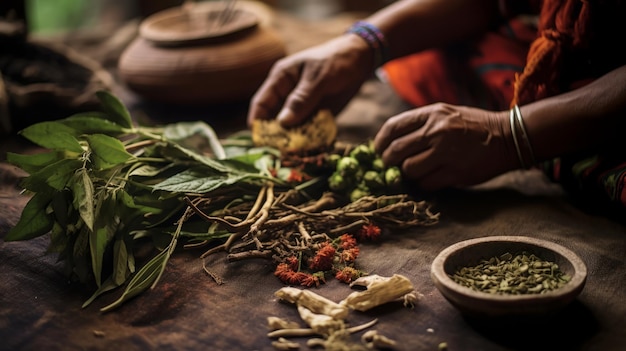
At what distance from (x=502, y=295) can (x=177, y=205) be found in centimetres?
78

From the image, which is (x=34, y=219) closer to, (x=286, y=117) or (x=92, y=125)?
(x=92, y=125)

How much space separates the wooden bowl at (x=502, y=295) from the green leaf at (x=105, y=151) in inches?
29.3

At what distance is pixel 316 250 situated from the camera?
1452mm

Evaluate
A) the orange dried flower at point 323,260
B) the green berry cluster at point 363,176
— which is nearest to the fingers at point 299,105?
the green berry cluster at point 363,176

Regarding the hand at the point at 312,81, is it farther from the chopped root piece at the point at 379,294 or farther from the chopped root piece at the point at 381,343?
the chopped root piece at the point at 381,343

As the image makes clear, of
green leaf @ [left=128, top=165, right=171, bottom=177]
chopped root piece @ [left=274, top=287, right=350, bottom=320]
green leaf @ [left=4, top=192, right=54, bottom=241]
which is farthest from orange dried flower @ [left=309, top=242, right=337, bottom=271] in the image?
green leaf @ [left=4, top=192, right=54, bottom=241]

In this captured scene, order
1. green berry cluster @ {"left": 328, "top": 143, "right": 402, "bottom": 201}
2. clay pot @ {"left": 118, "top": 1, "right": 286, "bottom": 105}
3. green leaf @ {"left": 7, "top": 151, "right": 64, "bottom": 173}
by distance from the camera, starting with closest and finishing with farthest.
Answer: green leaf @ {"left": 7, "top": 151, "right": 64, "bottom": 173}, green berry cluster @ {"left": 328, "top": 143, "right": 402, "bottom": 201}, clay pot @ {"left": 118, "top": 1, "right": 286, "bottom": 105}

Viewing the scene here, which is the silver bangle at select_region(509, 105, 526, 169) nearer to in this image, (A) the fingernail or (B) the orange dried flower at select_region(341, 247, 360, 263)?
(B) the orange dried flower at select_region(341, 247, 360, 263)

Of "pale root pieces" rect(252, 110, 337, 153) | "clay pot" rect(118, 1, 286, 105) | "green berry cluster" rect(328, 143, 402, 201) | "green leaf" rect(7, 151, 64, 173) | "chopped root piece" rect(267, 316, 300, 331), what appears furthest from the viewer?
"clay pot" rect(118, 1, 286, 105)

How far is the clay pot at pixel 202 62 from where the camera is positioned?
2.34 meters

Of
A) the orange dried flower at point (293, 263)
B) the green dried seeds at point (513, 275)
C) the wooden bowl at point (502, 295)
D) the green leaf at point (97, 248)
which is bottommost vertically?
the orange dried flower at point (293, 263)

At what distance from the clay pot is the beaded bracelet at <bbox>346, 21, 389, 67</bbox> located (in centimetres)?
49

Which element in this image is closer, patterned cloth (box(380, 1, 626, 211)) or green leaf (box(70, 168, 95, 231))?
green leaf (box(70, 168, 95, 231))

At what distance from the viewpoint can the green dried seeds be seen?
120cm
